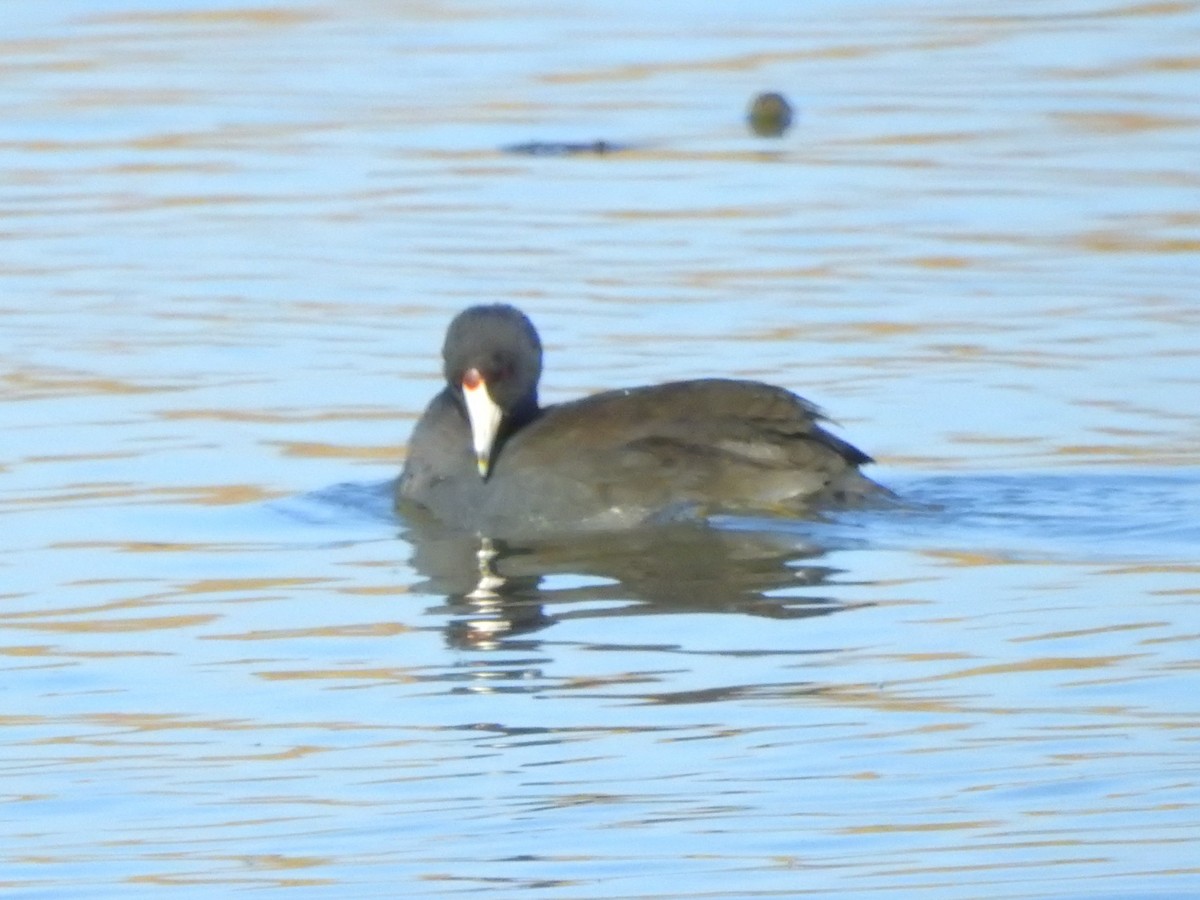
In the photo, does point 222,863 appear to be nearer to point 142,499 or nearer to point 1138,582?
point 1138,582

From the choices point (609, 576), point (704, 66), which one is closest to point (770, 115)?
point (704, 66)

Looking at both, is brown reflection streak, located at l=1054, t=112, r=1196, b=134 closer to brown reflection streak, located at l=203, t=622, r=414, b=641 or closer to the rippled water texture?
the rippled water texture

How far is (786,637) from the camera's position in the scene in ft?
23.1

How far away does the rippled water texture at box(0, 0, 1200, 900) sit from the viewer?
5.47 meters

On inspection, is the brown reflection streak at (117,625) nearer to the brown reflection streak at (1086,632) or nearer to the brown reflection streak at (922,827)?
the brown reflection streak at (1086,632)

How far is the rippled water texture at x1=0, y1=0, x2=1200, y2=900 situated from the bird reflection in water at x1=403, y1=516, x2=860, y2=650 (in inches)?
1.0

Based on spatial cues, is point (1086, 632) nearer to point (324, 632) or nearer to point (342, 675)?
point (342, 675)

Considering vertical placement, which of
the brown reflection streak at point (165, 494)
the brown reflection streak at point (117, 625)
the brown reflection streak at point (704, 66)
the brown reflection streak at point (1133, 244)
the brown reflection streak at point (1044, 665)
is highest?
the brown reflection streak at point (704, 66)

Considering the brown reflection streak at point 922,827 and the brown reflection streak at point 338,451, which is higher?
the brown reflection streak at point 338,451

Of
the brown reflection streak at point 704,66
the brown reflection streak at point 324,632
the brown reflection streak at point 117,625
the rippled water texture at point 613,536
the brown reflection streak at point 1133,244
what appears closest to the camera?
the rippled water texture at point 613,536

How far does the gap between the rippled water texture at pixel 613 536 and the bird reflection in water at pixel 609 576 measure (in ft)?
0.09

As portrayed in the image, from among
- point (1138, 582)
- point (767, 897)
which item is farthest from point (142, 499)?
point (767, 897)

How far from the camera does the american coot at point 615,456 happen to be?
341 inches

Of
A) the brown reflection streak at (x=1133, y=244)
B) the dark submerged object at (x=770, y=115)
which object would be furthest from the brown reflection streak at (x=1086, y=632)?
the dark submerged object at (x=770, y=115)
